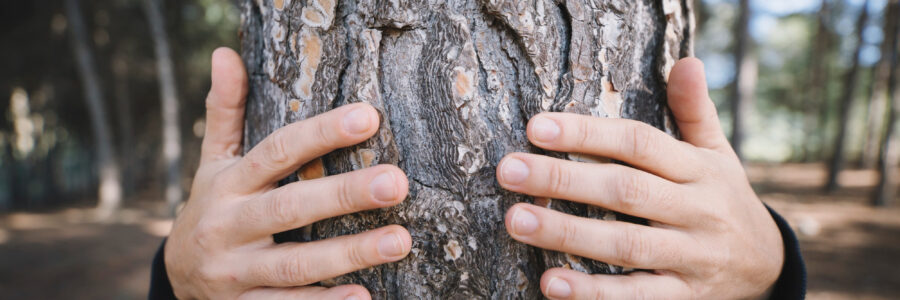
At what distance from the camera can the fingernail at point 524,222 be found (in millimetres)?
995

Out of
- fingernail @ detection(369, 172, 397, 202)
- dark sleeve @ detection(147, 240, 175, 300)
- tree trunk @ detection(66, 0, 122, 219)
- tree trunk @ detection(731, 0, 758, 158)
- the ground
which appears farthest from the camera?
tree trunk @ detection(66, 0, 122, 219)

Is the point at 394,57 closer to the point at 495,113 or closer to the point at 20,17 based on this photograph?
the point at 495,113

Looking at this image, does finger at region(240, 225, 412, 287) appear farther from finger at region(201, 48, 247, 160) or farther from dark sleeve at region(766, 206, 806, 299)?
dark sleeve at region(766, 206, 806, 299)

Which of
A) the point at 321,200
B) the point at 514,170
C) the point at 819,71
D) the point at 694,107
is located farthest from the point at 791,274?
the point at 819,71

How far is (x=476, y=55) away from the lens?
3.71 ft

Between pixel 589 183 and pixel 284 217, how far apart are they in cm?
74

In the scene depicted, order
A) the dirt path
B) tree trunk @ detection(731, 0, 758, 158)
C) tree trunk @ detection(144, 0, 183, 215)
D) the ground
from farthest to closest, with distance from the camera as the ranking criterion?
1. tree trunk @ detection(144, 0, 183, 215)
2. tree trunk @ detection(731, 0, 758, 158)
3. the ground
4. the dirt path

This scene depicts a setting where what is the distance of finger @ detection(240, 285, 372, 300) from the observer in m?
1.08

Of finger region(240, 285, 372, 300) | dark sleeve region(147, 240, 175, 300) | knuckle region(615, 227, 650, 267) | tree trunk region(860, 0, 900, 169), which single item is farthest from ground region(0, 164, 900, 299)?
finger region(240, 285, 372, 300)

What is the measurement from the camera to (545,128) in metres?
1.02

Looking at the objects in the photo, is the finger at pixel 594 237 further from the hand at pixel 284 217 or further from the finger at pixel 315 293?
the finger at pixel 315 293

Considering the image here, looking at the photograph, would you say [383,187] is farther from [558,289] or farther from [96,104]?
[96,104]

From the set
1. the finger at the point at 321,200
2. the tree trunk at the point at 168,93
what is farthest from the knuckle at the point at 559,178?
the tree trunk at the point at 168,93

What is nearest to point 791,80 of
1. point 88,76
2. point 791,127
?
point 791,127
